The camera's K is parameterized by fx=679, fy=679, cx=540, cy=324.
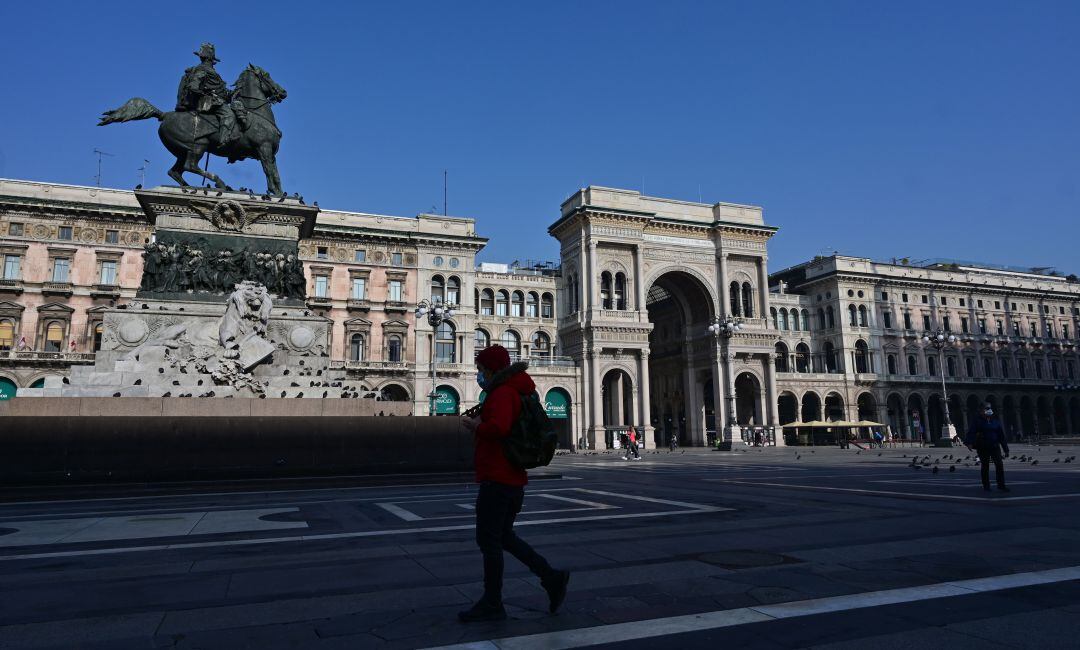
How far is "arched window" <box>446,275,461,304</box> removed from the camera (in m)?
55.5

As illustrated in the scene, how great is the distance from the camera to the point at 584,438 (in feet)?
186

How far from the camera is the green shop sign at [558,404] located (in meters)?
56.7

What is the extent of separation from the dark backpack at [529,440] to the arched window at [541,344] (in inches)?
2279

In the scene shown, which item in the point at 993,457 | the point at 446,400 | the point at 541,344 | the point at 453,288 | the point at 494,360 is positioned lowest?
the point at 993,457

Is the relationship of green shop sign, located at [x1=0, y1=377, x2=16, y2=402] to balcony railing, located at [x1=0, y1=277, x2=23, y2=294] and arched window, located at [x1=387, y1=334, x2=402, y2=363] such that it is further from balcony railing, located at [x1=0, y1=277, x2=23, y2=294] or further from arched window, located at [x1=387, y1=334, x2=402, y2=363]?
arched window, located at [x1=387, y1=334, x2=402, y2=363]

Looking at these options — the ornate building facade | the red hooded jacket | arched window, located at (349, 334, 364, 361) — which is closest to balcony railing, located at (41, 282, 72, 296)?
the ornate building facade

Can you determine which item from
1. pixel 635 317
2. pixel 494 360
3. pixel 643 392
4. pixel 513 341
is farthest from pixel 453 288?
pixel 494 360

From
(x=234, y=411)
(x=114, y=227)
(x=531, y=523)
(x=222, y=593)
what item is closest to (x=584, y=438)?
(x=114, y=227)

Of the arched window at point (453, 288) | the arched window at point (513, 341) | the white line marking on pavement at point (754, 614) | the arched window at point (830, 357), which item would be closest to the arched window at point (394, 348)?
the arched window at point (453, 288)

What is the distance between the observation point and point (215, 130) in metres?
18.5

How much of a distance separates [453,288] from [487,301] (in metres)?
6.86

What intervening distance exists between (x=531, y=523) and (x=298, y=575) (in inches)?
143

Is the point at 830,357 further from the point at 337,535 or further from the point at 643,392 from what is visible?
the point at 337,535

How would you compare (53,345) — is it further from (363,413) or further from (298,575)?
(298,575)
